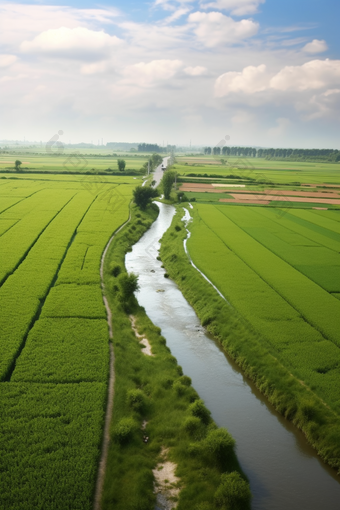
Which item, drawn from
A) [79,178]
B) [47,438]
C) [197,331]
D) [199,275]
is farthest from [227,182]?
[47,438]

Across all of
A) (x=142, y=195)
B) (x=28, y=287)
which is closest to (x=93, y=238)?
(x=28, y=287)

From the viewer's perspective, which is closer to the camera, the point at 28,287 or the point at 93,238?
the point at 28,287

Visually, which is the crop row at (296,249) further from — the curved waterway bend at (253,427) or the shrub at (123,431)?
the shrub at (123,431)

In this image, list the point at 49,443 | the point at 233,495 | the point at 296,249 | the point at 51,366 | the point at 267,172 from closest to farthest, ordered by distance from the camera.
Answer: the point at 233,495 < the point at 49,443 < the point at 51,366 < the point at 296,249 < the point at 267,172

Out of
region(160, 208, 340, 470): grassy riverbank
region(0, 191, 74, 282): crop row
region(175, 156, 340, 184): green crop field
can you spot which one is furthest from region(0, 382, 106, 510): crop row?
region(175, 156, 340, 184): green crop field

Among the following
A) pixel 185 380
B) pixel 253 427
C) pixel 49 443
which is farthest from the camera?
pixel 185 380

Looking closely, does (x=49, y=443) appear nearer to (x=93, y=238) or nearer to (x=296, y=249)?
(x=93, y=238)

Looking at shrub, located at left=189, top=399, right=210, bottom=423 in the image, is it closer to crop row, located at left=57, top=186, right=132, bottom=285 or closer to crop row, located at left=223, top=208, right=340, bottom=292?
crop row, located at left=57, top=186, right=132, bottom=285
